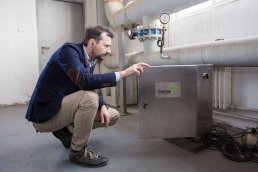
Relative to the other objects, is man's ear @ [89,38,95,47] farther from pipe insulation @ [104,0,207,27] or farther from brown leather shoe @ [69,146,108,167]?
pipe insulation @ [104,0,207,27]

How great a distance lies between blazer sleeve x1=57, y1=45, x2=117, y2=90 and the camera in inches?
48.4

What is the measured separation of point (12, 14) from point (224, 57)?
129 inches

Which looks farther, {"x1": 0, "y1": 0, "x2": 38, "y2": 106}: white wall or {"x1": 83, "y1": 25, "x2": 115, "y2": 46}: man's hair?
{"x1": 0, "y1": 0, "x2": 38, "y2": 106}: white wall

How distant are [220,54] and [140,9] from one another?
101cm

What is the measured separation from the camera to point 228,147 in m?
1.54

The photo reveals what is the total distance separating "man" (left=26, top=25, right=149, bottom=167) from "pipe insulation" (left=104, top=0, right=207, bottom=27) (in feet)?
2.71

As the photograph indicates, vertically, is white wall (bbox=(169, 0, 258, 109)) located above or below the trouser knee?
above

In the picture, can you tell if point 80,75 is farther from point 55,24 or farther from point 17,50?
point 55,24

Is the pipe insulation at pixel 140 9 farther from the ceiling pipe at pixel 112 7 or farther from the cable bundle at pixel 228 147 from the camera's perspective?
the cable bundle at pixel 228 147

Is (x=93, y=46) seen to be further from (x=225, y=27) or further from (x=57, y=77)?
(x=225, y=27)

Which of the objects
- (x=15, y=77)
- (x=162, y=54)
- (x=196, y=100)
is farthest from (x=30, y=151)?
(x=15, y=77)

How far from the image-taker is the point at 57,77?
135cm

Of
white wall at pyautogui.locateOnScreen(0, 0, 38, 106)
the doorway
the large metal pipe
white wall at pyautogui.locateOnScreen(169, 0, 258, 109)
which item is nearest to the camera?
the large metal pipe

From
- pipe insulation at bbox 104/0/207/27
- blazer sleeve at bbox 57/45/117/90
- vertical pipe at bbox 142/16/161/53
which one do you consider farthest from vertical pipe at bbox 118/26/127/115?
blazer sleeve at bbox 57/45/117/90
